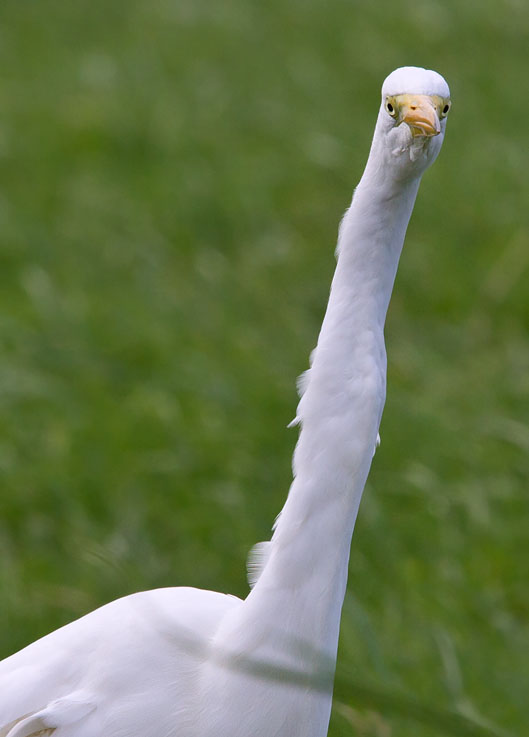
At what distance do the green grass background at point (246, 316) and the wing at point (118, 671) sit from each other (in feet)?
0.34

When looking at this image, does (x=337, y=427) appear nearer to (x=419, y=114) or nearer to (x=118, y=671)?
(x=419, y=114)

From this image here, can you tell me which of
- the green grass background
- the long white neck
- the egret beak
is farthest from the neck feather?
the green grass background

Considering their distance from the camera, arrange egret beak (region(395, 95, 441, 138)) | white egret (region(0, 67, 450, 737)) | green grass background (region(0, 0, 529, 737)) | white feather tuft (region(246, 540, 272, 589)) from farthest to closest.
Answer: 1. green grass background (region(0, 0, 529, 737))
2. white feather tuft (region(246, 540, 272, 589))
3. white egret (region(0, 67, 450, 737))
4. egret beak (region(395, 95, 441, 138))

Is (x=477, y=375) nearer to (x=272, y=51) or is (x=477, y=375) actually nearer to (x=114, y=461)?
(x=114, y=461)

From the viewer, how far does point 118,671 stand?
2258mm

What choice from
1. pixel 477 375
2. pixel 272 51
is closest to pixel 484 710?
pixel 477 375

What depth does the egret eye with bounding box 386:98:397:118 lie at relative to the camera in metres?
1.87

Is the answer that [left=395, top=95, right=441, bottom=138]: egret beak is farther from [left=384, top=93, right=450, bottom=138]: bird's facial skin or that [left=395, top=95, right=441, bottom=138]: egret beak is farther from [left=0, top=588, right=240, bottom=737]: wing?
[left=0, top=588, right=240, bottom=737]: wing

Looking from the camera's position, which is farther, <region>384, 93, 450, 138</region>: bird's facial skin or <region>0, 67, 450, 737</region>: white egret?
<region>0, 67, 450, 737</region>: white egret

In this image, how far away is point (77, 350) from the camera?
4.85m

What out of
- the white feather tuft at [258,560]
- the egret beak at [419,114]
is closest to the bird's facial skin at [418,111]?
the egret beak at [419,114]

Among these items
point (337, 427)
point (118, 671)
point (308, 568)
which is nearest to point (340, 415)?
point (337, 427)

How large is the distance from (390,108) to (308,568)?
713mm

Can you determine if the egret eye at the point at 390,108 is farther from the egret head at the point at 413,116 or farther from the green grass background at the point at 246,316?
the green grass background at the point at 246,316
